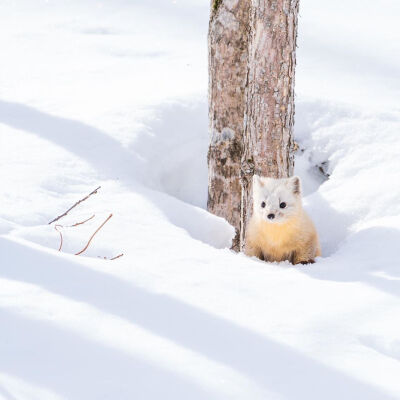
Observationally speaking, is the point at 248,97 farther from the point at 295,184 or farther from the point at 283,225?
the point at 283,225

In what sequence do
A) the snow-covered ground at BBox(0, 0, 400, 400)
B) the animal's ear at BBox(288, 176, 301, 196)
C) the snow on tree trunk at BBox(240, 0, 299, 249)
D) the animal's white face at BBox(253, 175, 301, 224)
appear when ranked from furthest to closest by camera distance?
1. the snow on tree trunk at BBox(240, 0, 299, 249)
2. the animal's ear at BBox(288, 176, 301, 196)
3. the animal's white face at BBox(253, 175, 301, 224)
4. the snow-covered ground at BBox(0, 0, 400, 400)

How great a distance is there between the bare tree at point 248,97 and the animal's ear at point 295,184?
1.62 ft

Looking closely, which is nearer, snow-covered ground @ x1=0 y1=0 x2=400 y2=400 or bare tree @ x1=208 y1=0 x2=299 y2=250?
snow-covered ground @ x1=0 y1=0 x2=400 y2=400

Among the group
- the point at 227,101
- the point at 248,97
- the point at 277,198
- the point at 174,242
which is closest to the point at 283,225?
the point at 277,198

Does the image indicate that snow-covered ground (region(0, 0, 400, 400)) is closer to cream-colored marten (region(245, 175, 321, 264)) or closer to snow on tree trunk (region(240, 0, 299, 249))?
cream-colored marten (region(245, 175, 321, 264))

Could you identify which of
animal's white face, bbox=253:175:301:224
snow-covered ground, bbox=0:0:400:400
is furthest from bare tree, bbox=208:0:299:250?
snow-covered ground, bbox=0:0:400:400

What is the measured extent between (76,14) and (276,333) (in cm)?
1291

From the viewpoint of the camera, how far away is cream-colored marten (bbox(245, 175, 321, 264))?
481cm

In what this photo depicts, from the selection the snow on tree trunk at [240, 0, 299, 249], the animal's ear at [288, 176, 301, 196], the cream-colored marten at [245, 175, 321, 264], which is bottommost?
the cream-colored marten at [245, 175, 321, 264]

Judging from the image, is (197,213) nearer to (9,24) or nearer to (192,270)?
(192,270)

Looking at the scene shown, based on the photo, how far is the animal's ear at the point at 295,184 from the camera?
4852mm

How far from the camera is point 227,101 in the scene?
6.27 m

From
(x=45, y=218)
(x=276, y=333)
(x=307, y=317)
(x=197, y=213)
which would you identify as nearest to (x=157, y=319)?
(x=276, y=333)

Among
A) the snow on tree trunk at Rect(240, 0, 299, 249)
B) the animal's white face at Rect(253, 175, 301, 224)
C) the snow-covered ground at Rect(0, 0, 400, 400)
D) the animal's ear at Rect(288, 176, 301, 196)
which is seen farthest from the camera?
the snow on tree trunk at Rect(240, 0, 299, 249)
